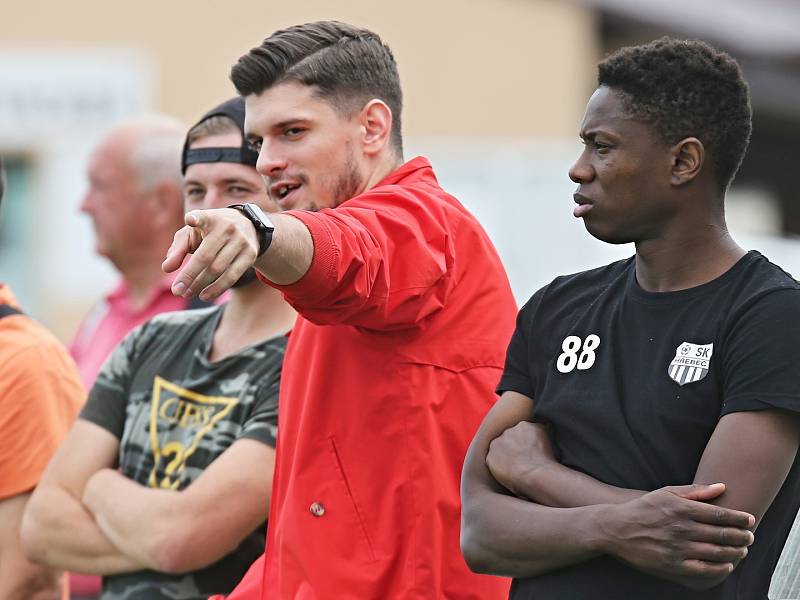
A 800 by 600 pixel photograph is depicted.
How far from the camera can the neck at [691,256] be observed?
2.93 metres

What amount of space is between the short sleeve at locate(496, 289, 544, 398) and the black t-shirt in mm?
112

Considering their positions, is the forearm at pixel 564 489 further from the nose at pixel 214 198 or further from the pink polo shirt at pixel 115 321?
the pink polo shirt at pixel 115 321

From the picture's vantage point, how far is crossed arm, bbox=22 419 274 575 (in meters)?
3.77

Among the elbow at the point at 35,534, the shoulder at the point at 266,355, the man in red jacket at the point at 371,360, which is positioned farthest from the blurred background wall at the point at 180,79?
the man in red jacket at the point at 371,360

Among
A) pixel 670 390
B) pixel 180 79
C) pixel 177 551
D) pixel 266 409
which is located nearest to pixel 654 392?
pixel 670 390

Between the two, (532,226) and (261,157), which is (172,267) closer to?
(261,157)

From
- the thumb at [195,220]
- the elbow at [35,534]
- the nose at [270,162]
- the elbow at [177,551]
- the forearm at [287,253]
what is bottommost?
the elbow at [35,534]

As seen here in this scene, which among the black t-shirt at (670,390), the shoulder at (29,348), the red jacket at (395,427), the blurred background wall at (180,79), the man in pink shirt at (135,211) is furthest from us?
the blurred background wall at (180,79)

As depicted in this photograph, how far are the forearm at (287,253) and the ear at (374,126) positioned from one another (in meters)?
0.66

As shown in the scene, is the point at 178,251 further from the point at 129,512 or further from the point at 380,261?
the point at 129,512

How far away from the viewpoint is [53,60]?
41.4 ft

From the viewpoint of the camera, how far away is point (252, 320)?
4.11 metres

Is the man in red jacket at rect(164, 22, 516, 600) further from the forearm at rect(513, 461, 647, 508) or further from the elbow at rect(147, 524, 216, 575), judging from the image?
the forearm at rect(513, 461, 647, 508)

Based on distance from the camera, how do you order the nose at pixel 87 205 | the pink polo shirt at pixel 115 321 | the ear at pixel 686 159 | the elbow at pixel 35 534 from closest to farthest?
the ear at pixel 686 159, the elbow at pixel 35 534, the pink polo shirt at pixel 115 321, the nose at pixel 87 205
